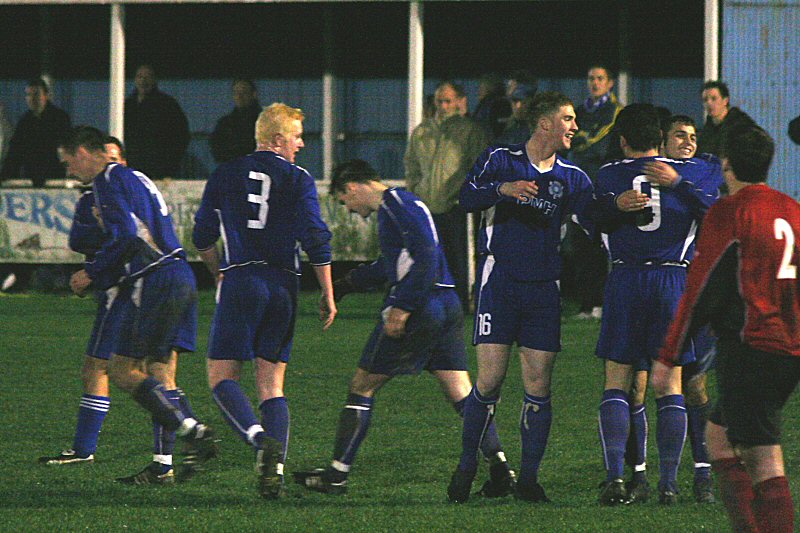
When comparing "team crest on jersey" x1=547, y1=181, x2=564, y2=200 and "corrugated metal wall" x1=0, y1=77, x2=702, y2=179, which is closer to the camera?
"team crest on jersey" x1=547, y1=181, x2=564, y2=200

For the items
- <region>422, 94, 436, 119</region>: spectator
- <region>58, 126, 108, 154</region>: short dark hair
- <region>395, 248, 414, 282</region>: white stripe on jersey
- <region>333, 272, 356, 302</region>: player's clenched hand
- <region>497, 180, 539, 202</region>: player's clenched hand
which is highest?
<region>422, 94, 436, 119</region>: spectator

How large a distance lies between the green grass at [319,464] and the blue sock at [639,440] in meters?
0.24

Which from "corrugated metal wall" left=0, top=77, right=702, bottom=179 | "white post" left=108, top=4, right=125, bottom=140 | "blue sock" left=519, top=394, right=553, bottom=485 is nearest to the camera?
"blue sock" left=519, top=394, right=553, bottom=485

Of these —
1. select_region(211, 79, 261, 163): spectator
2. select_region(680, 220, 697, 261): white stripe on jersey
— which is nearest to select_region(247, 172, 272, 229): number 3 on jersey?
select_region(680, 220, 697, 261): white stripe on jersey

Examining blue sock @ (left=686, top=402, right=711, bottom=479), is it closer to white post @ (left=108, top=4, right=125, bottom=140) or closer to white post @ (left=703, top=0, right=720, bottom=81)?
white post @ (left=703, top=0, right=720, bottom=81)

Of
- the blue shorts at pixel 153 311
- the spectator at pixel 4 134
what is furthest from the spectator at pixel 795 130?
the blue shorts at pixel 153 311

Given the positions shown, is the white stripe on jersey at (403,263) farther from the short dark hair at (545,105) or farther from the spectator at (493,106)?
the spectator at (493,106)

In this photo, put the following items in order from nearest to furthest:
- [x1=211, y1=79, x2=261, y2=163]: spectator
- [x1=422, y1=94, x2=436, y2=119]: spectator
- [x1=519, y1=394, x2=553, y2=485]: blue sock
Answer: [x1=519, y1=394, x2=553, y2=485]: blue sock → [x1=211, y1=79, x2=261, y2=163]: spectator → [x1=422, y1=94, x2=436, y2=119]: spectator

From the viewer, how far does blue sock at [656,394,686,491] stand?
22.1ft

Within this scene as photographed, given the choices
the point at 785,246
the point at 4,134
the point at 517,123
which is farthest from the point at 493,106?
the point at 785,246

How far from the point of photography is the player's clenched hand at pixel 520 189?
6.57 metres

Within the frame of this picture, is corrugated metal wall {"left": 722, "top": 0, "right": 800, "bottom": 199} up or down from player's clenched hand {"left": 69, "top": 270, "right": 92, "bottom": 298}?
up

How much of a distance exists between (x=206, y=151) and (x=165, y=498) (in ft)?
48.7

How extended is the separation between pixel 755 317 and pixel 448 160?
9018mm
